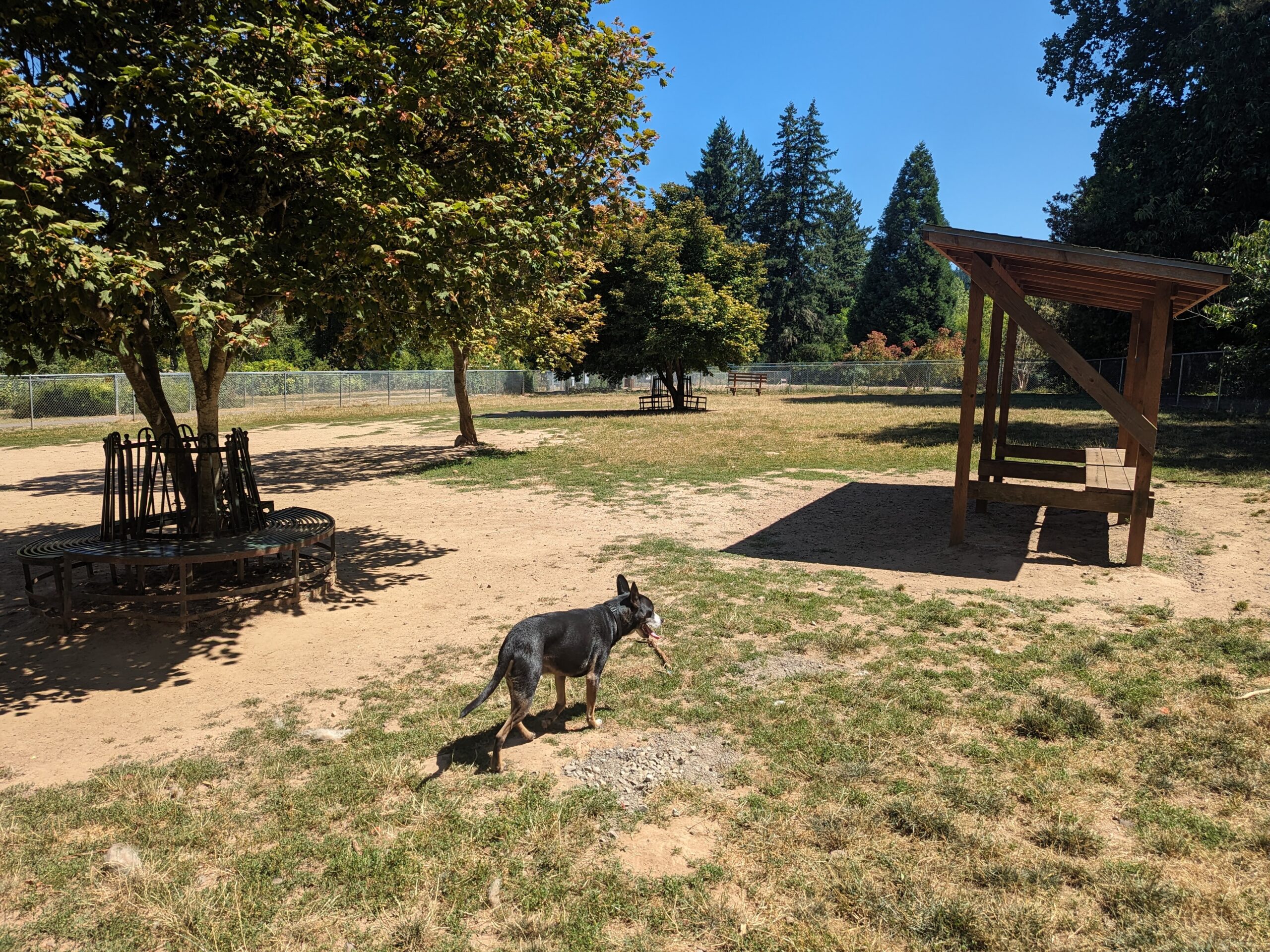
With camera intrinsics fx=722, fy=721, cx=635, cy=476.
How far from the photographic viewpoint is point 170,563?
6035 millimetres

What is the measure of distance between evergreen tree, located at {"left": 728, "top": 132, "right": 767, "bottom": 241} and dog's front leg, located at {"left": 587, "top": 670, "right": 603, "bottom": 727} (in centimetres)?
7264

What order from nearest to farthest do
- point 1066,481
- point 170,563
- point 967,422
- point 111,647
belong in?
point 170,563
point 111,647
point 967,422
point 1066,481

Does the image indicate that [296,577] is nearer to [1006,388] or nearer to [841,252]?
[1006,388]

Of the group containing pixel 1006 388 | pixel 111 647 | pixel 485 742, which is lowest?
pixel 111 647

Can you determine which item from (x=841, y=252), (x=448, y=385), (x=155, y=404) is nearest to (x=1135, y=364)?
(x=155, y=404)

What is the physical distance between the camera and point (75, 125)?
5.17 metres

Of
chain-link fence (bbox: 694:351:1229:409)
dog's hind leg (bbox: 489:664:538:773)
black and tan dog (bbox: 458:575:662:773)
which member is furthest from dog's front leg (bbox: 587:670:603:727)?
chain-link fence (bbox: 694:351:1229:409)

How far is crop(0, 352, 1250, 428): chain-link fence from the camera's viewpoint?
26.9 metres

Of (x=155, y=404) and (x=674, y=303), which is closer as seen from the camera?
(x=155, y=404)

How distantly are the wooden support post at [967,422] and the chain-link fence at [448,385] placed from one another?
3.76 metres

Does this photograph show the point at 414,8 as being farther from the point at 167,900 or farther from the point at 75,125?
the point at 167,900

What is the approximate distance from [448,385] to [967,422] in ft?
123

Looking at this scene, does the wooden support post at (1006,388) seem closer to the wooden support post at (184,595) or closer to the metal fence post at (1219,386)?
the wooden support post at (184,595)

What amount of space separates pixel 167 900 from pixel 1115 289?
11.3 meters
